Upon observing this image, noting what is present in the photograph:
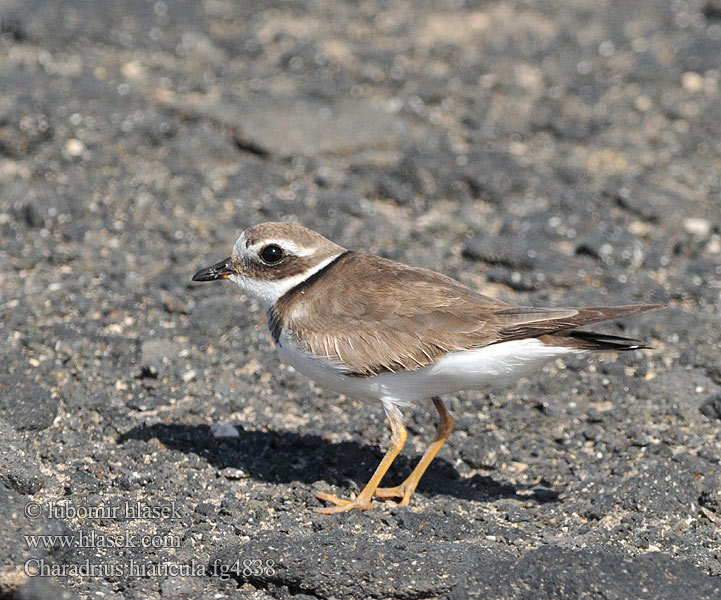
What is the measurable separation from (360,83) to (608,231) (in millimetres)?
3382

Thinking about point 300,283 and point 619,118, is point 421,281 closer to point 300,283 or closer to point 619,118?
point 300,283

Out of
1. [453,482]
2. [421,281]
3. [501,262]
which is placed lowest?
[453,482]

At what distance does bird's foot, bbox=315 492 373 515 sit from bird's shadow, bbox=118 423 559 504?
0.26 metres

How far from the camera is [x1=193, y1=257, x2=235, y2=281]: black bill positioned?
19.7 feet

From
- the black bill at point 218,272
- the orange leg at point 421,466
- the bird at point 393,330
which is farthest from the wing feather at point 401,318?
the orange leg at point 421,466

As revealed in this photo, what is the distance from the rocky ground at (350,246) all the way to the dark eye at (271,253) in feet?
3.75

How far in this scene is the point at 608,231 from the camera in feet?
28.2

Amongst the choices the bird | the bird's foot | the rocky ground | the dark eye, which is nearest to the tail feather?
the bird

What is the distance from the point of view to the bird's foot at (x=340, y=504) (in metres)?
5.44

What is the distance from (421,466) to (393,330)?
911mm

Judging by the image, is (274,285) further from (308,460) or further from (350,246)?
(350,246)

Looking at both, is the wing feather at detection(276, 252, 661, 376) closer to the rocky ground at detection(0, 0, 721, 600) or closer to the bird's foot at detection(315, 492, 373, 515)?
the bird's foot at detection(315, 492, 373, 515)

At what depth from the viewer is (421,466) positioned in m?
5.76

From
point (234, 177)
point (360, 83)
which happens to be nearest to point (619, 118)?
point (360, 83)
